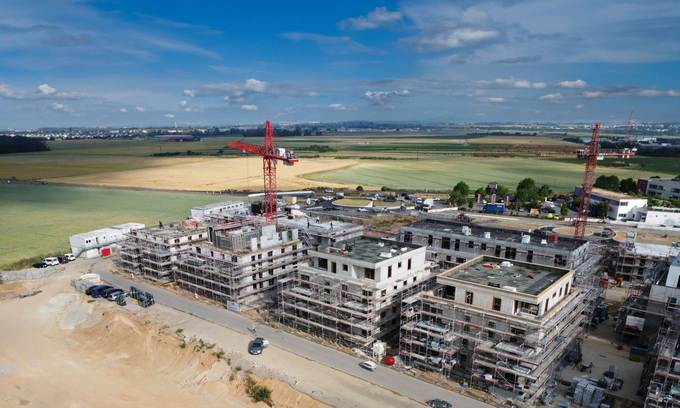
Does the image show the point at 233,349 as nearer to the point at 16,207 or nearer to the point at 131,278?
the point at 131,278

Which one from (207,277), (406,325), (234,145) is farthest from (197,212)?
(406,325)

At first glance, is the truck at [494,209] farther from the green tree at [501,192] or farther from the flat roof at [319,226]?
the flat roof at [319,226]

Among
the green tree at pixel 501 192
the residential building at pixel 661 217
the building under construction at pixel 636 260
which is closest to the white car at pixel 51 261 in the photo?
the building under construction at pixel 636 260

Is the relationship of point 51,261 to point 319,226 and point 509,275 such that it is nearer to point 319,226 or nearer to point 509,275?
point 319,226

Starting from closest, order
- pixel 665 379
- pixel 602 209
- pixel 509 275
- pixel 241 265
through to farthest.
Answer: pixel 665 379 → pixel 509 275 → pixel 241 265 → pixel 602 209

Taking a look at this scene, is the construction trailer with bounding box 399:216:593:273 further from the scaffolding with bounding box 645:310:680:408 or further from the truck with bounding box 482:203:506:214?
the truck with bounding box 482:203:506:214

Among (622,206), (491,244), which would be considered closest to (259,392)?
(491,244)
